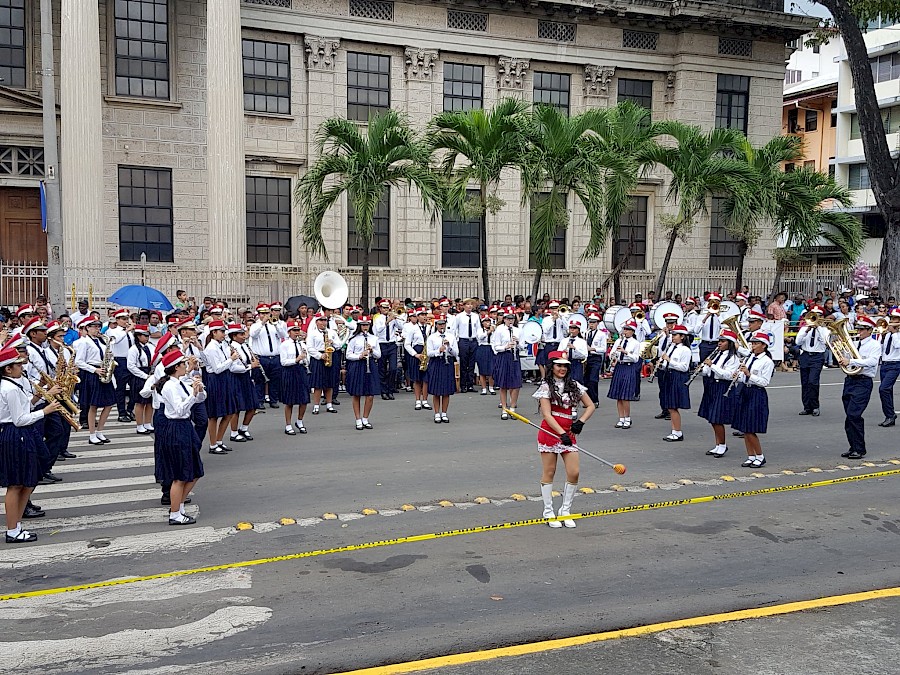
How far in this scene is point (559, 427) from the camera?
9164 mm

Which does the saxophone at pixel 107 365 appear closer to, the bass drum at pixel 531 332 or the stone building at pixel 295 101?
the bass drum at pixel 531 332

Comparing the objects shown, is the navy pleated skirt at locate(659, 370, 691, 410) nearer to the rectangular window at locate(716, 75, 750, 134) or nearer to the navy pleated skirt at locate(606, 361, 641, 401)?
the navy pleated skirt at locate(606, 361, 641, 401)

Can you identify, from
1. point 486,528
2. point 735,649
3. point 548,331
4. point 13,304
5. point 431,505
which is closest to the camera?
point 735,649

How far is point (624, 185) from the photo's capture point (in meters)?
24.3

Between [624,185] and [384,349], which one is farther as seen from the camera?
[624,185]

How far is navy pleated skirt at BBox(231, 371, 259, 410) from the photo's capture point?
13.1 m

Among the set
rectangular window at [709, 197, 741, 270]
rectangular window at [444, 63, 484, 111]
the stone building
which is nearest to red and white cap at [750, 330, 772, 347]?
the stone building

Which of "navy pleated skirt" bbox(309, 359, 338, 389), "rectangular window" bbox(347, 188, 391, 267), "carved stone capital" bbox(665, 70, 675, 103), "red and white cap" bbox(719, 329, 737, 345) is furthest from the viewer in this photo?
"carved stone capital" bbox(665, 70, 675, 103)

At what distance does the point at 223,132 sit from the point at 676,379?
639 inches

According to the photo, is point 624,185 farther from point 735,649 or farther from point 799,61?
point 799,61

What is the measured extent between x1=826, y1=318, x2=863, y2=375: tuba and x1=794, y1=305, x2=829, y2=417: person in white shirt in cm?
178

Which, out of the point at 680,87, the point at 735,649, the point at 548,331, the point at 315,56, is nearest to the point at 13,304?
the point at 315,56

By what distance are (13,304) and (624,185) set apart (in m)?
17.5

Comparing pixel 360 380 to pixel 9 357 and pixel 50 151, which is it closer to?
pixel 9 357
